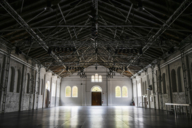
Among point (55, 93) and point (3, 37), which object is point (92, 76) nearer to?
point (55, 93)

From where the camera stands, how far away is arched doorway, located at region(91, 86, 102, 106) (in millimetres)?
34250

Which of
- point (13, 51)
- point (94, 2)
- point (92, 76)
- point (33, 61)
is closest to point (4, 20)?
point (13, 51)

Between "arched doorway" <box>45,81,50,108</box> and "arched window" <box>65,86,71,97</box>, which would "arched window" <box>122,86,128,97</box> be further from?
"arched doorway" <box>45,81,50,108</box>

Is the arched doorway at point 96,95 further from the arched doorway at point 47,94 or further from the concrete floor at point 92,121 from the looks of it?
the concrete floor at point 92,121

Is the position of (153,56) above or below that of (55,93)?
above

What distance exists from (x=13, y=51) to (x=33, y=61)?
508cm

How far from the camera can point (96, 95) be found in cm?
3459

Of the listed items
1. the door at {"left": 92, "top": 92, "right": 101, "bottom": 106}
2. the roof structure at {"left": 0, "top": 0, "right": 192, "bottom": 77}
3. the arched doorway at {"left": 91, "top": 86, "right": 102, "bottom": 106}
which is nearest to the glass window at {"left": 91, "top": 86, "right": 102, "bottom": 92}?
the arched doorway at {"left": 91, "top": 86, "right": 102, "bottom": 106}

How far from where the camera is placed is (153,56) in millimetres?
20688

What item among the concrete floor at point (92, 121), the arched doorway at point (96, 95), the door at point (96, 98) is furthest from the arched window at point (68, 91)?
the concrete floor at point (92, 121)

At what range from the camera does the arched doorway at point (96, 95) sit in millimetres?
34250

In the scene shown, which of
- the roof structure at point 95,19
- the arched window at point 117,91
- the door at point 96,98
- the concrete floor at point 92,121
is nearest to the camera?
the concrete floor at point 92,121

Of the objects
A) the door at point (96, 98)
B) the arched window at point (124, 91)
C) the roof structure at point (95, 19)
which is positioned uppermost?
the roof structure at point (95, 19)

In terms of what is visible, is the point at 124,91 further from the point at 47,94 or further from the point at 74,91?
the point at 47,94
